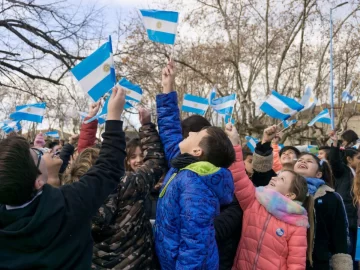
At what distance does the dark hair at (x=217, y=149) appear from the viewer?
102 inches

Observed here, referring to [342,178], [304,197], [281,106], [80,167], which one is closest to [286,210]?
[304,197]

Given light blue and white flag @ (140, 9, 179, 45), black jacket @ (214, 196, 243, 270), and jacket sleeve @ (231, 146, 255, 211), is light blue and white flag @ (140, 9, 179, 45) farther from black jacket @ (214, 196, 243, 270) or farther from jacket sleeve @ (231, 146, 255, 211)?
black jacket @ (214, 196, 243, 270)

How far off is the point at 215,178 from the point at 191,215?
266 millimetres

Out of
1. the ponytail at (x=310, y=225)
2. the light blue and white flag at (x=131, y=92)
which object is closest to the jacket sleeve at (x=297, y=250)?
the ponytail at (x=310, y=225)

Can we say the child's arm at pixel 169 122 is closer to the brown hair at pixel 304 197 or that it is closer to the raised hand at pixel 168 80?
the raised hand at pixel 168 80

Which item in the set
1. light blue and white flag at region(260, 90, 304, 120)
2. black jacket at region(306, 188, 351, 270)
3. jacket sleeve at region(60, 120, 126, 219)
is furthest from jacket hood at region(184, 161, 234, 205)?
light blue and white flag at region(260, 90, 304, 120)

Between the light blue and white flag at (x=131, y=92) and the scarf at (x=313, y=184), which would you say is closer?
the scarf at (x=313, y=184)

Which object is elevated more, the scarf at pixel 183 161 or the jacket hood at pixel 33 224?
the scarf at pixel 183 161

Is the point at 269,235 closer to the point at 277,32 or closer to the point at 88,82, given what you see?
the point at 88,82

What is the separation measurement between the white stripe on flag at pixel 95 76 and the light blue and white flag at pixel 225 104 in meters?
3.47

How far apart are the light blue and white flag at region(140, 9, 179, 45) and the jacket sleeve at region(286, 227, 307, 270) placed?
1957mm

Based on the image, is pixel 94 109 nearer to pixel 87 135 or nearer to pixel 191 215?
pixel 87 135

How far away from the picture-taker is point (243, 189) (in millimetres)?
3133

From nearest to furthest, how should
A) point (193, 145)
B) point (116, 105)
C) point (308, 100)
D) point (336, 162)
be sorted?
point (116, 105) < point (193, 145) < point (336, 162) < point (308, 100)
